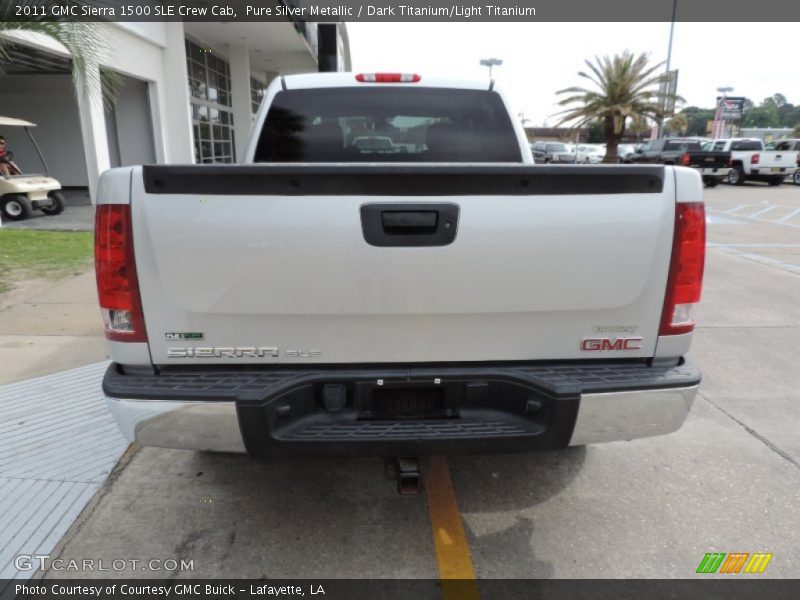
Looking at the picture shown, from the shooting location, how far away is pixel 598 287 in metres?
2.29

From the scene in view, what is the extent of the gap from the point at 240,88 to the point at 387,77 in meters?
18.3

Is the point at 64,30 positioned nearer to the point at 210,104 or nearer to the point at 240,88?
the point at 210,104

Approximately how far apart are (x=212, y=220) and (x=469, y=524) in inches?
72.8

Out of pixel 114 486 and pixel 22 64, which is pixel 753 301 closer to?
pixel 114 486

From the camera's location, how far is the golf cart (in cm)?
1145

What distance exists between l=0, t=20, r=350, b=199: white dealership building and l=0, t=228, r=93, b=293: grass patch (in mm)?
2158

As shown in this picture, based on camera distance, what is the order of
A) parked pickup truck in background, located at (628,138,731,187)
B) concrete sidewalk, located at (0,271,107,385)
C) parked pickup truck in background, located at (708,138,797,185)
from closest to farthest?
concrete sidewalk, located at (0,271,107,385)
parked pickup truck in background, located at (628,138,731,187)
parked pickup truck in background, located at (708,138,797,185)

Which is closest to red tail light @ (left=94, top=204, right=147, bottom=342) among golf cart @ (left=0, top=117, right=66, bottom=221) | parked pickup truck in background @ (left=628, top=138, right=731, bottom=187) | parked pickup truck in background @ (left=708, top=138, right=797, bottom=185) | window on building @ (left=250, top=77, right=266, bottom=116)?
golf cart @ (left=0, top=117, right=66, bottom=221)

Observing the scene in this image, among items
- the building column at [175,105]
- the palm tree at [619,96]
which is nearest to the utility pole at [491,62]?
the palm tree at [619,96]

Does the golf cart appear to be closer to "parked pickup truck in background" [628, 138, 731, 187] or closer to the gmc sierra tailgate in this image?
the gmc sierra tailgate


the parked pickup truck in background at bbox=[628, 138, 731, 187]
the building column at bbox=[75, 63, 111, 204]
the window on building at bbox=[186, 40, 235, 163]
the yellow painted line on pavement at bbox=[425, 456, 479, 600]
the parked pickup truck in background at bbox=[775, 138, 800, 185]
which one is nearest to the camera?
the yellow painted line on pavement at bbox=[425, 456, 479, 600]

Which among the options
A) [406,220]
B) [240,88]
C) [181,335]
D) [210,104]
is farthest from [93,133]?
[406,220]

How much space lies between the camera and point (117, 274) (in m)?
2.20

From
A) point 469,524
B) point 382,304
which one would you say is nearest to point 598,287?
point 382,304
